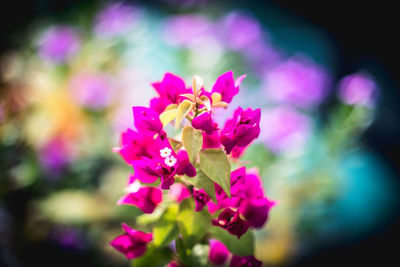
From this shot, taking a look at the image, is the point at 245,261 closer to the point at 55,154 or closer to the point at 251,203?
the point at 251,203

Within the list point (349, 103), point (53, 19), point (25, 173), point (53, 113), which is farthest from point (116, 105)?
point (349, 103)

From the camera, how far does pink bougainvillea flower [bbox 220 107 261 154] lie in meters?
0.42

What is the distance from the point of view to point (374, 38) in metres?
1.97

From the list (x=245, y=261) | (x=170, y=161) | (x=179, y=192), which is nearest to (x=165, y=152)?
(x=170, y=161)

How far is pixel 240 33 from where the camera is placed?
1858 millimetres

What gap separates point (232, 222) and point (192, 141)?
0.13m

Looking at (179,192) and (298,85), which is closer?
(179,192)

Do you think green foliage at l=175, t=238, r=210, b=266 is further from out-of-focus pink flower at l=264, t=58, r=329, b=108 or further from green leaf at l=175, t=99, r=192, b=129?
out-of-focus pink flower at l=264, t=58, r=329, b=108

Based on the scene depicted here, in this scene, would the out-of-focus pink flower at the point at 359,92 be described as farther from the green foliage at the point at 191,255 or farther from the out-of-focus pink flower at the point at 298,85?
the green foliage at the point at 191,255

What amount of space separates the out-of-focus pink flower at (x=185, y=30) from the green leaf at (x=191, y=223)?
148 cm

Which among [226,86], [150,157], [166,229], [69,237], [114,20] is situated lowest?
[69,237]

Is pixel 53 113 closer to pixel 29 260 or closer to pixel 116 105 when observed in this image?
pixel 116 105

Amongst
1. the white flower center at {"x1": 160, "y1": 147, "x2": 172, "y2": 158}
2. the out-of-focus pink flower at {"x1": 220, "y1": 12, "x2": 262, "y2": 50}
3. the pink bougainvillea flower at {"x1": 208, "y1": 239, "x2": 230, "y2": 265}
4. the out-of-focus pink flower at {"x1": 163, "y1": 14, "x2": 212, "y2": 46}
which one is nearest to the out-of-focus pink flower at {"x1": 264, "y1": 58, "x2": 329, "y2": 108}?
the out-of-focus pink flower at {"x1": 220, "y1": 12, "x2": 262, "y2": 50}

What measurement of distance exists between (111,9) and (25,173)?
1.07 m
